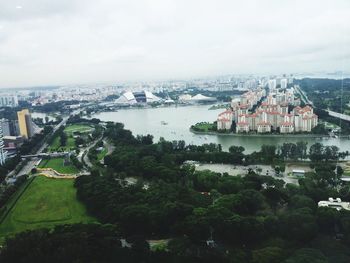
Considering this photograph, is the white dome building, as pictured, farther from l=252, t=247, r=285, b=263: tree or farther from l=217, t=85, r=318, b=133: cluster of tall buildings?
l=252, t=247, r=285, b=263: tree

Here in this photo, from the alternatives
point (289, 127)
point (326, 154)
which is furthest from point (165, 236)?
point (289, 127)

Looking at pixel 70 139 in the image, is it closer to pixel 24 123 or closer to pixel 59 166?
pixel 24 123

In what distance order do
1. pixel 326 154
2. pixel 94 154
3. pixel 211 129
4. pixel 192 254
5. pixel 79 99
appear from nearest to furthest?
pixel 192 254 → pixel 326 154 → pixel 94 154 → pixel 211 129 → pixel 79 99

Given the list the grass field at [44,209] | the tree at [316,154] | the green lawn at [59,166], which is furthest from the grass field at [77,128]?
the tree at [316,154]

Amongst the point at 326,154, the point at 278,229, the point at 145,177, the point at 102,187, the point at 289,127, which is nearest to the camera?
the point at 278,229

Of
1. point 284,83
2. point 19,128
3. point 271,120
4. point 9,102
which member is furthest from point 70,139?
point 284,83

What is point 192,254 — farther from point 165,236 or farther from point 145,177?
point 145,177
